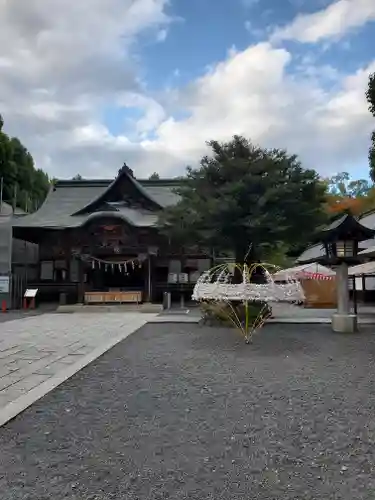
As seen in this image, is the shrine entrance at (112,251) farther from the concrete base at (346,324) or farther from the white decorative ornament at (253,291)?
the concrete base at (346,324)

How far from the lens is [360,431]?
3.59m

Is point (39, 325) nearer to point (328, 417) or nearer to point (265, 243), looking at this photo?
point (265, 243)

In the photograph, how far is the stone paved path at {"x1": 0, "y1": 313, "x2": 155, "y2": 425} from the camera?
16.1 ft

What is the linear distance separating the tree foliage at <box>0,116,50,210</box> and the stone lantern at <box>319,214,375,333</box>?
19025 millimetres

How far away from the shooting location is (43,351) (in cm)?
766

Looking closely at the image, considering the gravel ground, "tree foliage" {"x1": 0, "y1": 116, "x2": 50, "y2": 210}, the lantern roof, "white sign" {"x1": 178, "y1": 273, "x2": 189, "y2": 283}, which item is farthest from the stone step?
the gravel ground

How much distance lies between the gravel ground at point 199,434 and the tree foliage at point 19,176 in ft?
70.9

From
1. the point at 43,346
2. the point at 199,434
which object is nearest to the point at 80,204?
the point at 43,346

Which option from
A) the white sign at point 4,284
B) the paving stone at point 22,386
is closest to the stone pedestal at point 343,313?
the paving stone at point 22,386

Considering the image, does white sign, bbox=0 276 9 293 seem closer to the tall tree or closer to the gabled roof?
the gabled roof

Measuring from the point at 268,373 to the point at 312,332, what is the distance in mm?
4745

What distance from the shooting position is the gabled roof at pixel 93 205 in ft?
63.2

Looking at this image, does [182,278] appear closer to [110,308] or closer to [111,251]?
[111,251]

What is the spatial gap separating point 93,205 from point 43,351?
44.7ft
